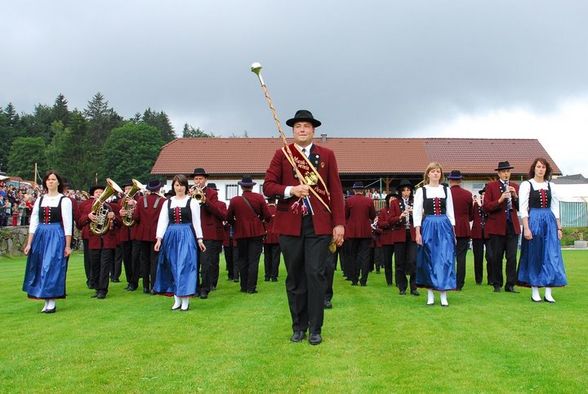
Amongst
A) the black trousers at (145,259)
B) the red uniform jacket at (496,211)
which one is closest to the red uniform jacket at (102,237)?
the black trousers at (145,259)

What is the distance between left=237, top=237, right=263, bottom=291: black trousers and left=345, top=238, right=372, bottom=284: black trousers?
2270mm

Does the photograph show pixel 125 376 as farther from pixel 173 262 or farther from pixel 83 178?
pixel 83 178

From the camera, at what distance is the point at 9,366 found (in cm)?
557

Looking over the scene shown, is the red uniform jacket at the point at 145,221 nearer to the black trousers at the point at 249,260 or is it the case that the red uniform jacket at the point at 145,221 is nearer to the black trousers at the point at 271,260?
the black trousers at the point at 249,260

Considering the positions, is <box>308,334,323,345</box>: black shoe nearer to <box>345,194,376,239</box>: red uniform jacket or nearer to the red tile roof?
<box>345,194,376,239</box>: red uniform jacket

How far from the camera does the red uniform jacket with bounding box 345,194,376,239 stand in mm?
12773

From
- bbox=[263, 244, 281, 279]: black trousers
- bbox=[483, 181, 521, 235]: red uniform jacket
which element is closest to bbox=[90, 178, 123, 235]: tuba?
bbox=[263, 244, 281, 279]: black trousers

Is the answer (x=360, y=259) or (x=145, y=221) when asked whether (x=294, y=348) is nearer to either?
(x=145, y=221)

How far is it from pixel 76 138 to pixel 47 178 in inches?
3049

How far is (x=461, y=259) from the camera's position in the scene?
1162 centimetres

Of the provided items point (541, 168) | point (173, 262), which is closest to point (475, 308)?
point (541, 168)

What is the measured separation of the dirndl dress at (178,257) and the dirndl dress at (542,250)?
541 centimetres

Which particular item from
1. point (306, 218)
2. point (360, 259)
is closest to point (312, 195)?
point (306, 218)

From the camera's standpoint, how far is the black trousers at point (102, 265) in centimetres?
1098
